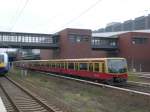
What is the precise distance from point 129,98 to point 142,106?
254 cm

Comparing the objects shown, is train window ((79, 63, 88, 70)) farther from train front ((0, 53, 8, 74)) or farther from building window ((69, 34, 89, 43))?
building window ((69, 34, 89, 43))

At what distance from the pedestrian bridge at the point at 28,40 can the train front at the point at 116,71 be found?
63042mm

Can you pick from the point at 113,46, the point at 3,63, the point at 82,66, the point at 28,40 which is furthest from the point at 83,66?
the point at 113,46

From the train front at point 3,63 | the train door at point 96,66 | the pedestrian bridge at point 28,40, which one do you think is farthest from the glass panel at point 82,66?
the pedestrian bridge at point 28,40

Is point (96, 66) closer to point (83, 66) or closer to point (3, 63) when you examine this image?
point (83, 66)

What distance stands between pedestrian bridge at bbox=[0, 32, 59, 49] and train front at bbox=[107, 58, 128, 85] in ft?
207

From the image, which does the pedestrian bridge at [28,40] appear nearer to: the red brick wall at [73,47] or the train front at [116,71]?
the red brick wall at [73,47]

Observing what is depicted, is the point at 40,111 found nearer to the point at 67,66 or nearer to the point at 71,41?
the point at 67,66

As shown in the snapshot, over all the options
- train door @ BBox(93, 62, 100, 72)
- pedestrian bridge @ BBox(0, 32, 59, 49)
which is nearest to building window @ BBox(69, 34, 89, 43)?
pedestrian bridge @ BBox(0, 32, 59, 49)

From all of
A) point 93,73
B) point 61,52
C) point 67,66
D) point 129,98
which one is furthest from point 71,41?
point 129,98

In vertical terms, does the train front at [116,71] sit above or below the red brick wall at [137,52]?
below

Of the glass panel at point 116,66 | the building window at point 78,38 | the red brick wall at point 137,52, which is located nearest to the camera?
the glass panel at point 116,66

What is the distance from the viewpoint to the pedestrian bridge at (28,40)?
88.9 metres

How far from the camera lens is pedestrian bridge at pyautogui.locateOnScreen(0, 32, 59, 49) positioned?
88931 mm
